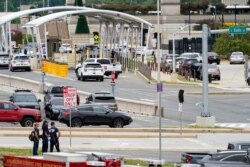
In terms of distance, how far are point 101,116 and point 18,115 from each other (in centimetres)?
376

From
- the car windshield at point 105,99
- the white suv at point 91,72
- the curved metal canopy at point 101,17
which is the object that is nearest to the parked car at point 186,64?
the curved metal canopy at point 101,17

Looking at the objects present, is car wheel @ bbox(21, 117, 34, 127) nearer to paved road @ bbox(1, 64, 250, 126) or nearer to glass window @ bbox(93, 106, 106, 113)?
glass window @ bbox(93, 106, 106, 113)

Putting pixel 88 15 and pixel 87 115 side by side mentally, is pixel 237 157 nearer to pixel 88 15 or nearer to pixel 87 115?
pixel 87 115

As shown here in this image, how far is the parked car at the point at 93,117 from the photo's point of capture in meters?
53.0

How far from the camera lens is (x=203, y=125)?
53.1 meters

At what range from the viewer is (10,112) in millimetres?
53062

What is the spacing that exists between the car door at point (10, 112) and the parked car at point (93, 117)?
2.05m

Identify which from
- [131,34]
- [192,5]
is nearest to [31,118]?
[131,34]

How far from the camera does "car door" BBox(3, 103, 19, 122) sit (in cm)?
5290

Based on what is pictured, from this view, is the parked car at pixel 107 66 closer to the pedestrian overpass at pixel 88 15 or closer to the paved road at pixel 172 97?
the paved road at pixel 172 97

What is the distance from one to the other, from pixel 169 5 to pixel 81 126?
301 ft

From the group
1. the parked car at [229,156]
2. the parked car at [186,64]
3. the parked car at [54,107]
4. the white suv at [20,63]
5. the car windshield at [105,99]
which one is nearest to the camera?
the parked car at [229,156]

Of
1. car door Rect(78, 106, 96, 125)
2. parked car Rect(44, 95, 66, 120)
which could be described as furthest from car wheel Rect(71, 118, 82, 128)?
parked car Rect(44, 95, 66, 120)

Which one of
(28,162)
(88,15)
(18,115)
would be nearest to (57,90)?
(18,115)
